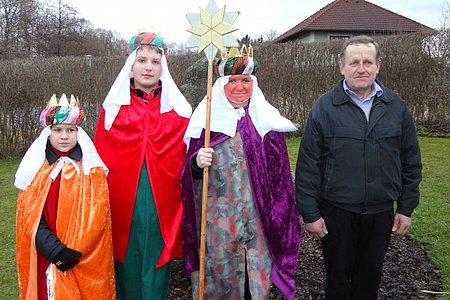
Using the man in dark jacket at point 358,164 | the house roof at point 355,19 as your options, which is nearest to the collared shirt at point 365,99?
the man in dark jacket at point 358,164

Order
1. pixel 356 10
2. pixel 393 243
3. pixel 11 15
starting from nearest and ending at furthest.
Answer: pixel 393 243
pixel 356 10
pixel 11 15

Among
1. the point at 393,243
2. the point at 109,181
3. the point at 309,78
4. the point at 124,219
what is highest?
the point at 309,78

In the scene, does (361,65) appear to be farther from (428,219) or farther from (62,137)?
(428,219)

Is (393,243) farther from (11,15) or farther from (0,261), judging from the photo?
(11,15)

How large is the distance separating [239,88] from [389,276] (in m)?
2.31

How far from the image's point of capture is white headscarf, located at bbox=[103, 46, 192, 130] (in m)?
3.04

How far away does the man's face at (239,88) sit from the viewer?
3000 mm

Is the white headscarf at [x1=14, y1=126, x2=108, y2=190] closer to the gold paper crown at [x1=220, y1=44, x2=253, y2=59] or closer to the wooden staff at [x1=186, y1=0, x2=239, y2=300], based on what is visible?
the wooden staff at [x1=186, y1=0, x2=239, y2=300]

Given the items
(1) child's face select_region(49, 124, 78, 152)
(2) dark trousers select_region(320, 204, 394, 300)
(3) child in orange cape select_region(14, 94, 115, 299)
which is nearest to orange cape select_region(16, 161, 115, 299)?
(3) child in orange cape select_region(14, 94, 115, 299)

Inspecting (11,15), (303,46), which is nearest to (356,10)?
(303,46)

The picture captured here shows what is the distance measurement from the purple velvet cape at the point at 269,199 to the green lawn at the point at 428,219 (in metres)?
1.73

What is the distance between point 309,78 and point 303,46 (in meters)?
0.93

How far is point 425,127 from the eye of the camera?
12453mm

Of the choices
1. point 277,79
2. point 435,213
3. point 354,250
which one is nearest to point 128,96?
point 354,250
